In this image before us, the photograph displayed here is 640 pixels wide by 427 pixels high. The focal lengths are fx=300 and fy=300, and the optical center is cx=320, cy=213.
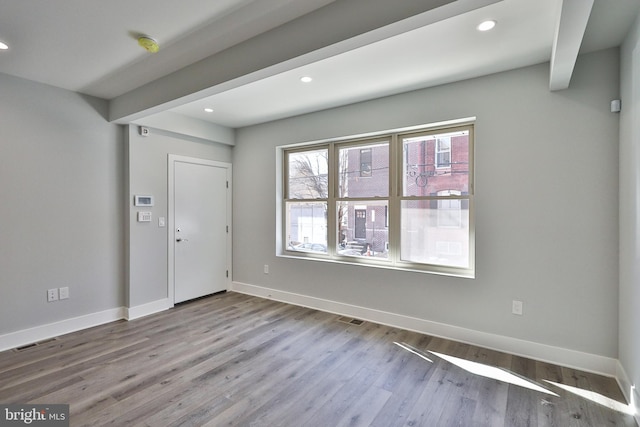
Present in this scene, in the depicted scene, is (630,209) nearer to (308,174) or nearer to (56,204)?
(308,174)

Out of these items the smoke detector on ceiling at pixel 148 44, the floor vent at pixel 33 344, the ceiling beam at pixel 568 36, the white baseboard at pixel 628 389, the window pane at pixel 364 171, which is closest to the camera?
the ceiling beam at pixel 568 36

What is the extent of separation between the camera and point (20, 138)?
2.98m

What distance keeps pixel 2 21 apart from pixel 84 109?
1.43 meters

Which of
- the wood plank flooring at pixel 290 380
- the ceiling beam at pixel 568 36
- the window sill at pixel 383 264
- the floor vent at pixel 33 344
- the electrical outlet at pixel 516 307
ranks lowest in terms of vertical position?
the wood plank flooring at pixel 290 380

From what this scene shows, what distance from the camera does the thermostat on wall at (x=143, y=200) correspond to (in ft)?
12.4

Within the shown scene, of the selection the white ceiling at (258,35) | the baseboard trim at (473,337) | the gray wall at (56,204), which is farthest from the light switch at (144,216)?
the baseboard trim at (473,337)

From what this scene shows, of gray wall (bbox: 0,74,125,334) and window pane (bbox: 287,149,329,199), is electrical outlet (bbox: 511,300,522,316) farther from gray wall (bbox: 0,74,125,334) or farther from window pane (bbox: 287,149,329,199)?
gray wall (bbox: 0,74,125,334)

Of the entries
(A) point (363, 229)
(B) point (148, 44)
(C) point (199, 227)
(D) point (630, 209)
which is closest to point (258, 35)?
(B) point (148, 44)

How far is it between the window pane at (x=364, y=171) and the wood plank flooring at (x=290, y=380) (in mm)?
1650

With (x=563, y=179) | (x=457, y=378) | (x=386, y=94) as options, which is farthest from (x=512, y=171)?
(x=457, y=378)

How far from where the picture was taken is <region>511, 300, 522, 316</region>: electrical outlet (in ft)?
9.07

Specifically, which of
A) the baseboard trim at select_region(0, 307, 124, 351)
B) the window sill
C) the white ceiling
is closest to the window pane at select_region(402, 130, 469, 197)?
the white ceiling

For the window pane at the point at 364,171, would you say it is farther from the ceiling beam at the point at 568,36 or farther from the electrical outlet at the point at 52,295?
the electrical outlet at the point at 52,295

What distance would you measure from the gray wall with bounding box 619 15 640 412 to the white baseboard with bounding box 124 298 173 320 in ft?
15.3
